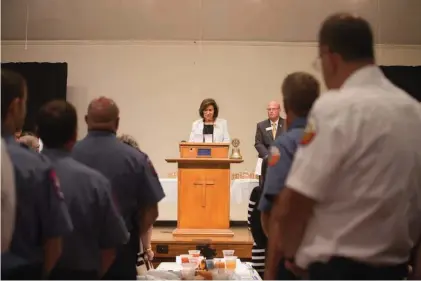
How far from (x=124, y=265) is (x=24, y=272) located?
2.72 feet

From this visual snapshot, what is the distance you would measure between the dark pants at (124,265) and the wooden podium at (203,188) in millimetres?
2400

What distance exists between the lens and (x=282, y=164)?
2.11 meters

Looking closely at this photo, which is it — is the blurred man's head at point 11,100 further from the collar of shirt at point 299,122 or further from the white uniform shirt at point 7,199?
the collar of shirt at point 299,122

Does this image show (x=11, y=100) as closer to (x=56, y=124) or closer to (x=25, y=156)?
(x=25, y=156)

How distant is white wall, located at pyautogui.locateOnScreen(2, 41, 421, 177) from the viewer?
7.96 metres

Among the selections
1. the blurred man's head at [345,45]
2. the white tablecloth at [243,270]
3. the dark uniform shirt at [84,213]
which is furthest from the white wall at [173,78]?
the blurred man's head at [345,45]

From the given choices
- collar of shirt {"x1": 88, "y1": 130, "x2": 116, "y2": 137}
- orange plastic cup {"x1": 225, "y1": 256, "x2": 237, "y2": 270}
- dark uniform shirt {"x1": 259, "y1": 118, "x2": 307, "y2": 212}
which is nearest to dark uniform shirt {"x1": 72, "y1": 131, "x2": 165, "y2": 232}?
collar of shirt {"x1": 88, "y1": 130, "x2": 116, "y2": 137}

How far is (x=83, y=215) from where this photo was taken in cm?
202

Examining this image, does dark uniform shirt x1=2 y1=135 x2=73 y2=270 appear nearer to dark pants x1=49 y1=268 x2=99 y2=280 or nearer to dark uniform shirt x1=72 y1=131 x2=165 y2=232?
dark pants x1=49 y1=268 x2=99 y2=280

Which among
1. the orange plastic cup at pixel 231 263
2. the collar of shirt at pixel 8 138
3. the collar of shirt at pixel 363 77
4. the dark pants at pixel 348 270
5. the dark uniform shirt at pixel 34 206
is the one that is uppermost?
the collar of shirt at pixel 363 77

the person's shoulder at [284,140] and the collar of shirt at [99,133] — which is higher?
the collar of shirt at [99,133]

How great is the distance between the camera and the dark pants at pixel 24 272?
5.51 feet

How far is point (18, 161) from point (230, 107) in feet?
20.7

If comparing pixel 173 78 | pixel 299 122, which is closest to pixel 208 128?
pixel 173 78
